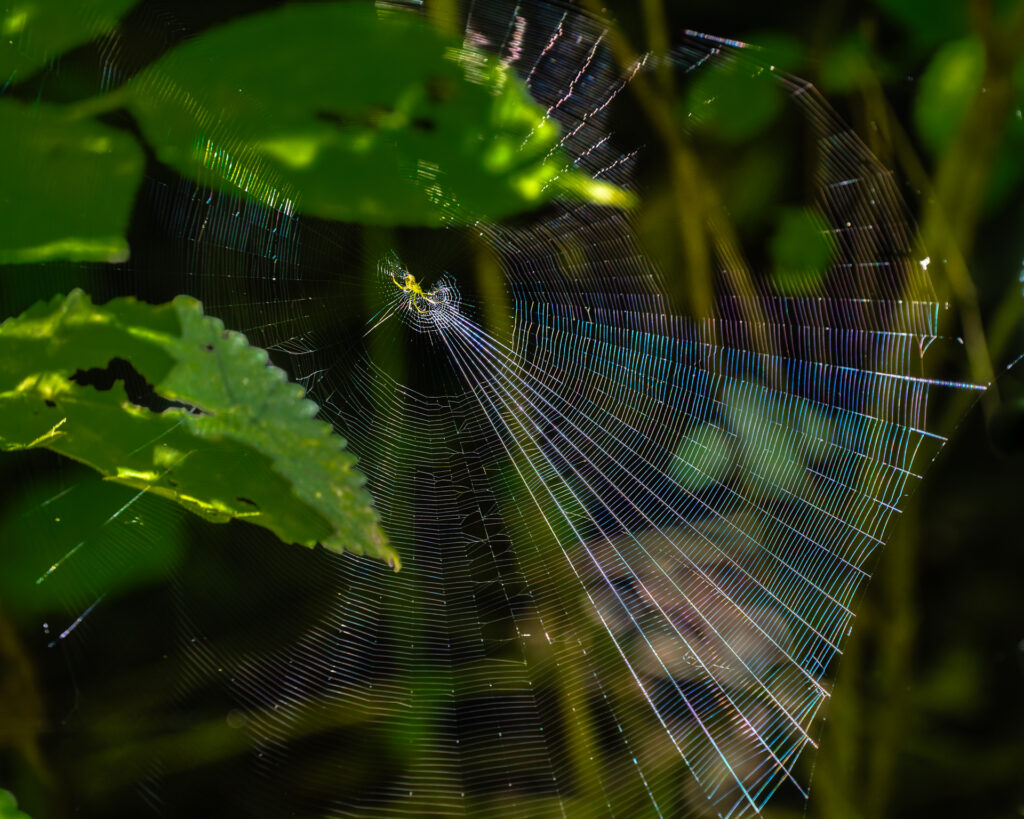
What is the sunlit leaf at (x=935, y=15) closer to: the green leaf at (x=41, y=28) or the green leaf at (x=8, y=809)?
the green leaf at (x=41, y=28)

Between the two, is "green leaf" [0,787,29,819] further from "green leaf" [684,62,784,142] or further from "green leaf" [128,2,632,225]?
"green leaf" [684,62,784,142]

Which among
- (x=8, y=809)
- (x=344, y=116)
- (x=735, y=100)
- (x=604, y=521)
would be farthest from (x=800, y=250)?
(x=8, y=809)

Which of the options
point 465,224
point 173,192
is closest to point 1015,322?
point 465,224

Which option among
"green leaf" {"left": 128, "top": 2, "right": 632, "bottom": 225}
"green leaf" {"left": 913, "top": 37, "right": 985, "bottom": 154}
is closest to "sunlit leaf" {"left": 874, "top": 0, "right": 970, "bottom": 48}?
"green leaf" {"left": 913, "top": 37, "right": 985, "bottom": 154}

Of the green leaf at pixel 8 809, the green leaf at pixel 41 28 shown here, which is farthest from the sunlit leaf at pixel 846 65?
the green leaf at pixel 8 809

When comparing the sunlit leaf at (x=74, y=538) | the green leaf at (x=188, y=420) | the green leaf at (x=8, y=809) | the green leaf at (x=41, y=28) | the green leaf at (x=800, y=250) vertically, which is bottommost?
the green leaf at (x=8, y=809)
